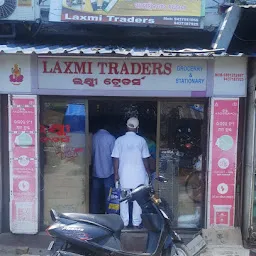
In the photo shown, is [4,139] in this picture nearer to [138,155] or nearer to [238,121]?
[138,155]

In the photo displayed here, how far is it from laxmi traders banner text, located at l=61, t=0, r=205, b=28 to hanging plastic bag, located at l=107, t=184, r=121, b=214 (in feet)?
9.10

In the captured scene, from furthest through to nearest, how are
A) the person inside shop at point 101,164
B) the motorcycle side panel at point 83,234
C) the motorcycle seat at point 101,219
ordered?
1. the person inside shop at point 101,164
2. the motorcycle seat at point 101,219
3. the motorcycle side panel at point 83,234

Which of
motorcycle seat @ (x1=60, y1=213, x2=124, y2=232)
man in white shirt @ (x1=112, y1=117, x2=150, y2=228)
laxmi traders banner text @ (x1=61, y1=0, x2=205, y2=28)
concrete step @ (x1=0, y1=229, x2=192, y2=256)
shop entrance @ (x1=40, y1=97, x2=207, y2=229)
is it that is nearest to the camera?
motorcycle seat @ (x1=60, y1=213, x2=124, y2=232)

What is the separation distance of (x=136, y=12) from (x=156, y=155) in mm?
2361

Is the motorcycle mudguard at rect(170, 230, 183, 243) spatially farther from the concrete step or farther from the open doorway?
the open doorway

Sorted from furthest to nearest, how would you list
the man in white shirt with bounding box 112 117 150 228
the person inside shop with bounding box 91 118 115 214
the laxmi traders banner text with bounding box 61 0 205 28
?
1. the person inside shop with bounding box 91 118 115 214
2. the laxmi traders banner text with bounding box 61 0 205 28
3. the man in white shirt with bounding box 112 117 150 228

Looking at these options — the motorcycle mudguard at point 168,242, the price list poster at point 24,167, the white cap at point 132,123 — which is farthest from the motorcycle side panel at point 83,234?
the white cap at point 132,123

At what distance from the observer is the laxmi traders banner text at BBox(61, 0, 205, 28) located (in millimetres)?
6262

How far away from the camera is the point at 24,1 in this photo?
21.0 feet

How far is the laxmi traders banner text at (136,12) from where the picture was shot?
6.26 meters

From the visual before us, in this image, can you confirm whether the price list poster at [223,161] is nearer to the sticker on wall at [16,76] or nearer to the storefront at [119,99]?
the storefront at [119,99]

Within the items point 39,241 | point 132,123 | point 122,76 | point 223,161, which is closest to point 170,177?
point 223,161

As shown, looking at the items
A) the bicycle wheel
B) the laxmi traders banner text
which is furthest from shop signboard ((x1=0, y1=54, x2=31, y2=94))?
the bicycle wheel

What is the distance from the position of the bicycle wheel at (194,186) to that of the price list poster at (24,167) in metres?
2.41
